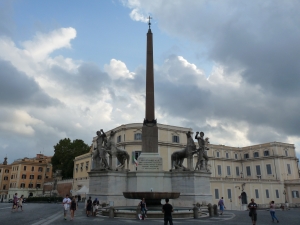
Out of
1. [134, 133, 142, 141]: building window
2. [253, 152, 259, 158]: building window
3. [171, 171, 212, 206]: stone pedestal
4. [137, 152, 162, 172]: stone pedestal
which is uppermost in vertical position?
[134, 133, 142, 141]: building window

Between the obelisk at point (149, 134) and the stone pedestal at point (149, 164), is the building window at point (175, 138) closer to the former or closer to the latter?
the obelisk at point (149, 134)

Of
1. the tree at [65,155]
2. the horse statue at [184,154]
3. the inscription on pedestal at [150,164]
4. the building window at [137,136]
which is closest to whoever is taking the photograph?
the inscription on pedestal at [150,164]

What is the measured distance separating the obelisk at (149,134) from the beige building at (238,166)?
2299 cm

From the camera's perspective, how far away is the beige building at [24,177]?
7844cm

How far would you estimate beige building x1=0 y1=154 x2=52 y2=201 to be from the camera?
78.4 meters

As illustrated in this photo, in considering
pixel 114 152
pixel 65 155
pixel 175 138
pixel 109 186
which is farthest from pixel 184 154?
pixel 65 155

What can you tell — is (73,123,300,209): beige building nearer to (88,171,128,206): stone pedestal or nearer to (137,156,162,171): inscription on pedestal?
(88,171,128,206): stone pedestal

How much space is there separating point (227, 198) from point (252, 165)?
22.2 meters

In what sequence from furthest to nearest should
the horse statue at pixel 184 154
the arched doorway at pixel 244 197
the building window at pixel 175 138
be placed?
the building window at pixel 175 138 < the arched doorway at pixel 244 197 < the horse statue at pixel 184 154

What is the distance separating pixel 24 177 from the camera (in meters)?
79.9

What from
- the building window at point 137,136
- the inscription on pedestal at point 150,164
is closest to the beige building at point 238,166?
the building window at point 137,136

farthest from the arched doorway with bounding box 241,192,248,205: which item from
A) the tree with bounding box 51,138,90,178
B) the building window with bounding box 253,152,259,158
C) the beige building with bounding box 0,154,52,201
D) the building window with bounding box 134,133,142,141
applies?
the beige building with bounding box 0,154,52,201

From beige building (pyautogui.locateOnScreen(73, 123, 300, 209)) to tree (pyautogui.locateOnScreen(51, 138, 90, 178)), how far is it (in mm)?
6018

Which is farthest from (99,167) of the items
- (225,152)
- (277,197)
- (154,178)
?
(225,152)
